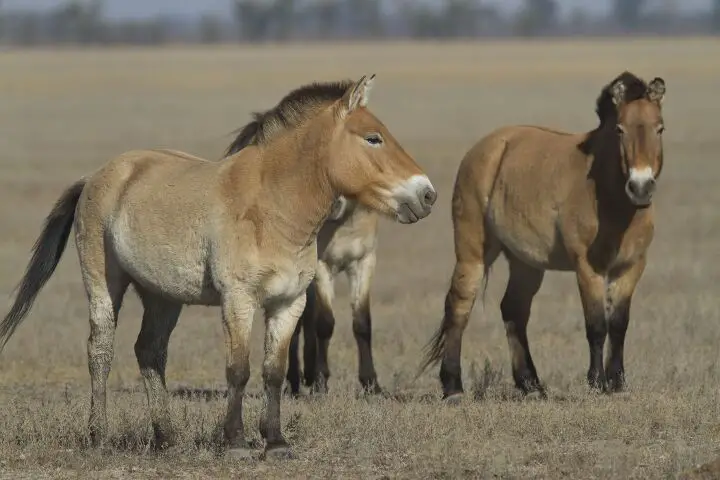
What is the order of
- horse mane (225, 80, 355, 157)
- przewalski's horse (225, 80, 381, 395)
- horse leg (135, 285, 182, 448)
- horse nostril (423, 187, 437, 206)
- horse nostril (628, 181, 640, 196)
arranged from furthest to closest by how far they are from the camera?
1. przewalski's horse (225, 80, 381, 395)
2. horse nostril (628, 181, 640, 196)
3. horse leg (135, 285, 182, 448)
4. horse mane (225, 80, 355, 157)
5. horse nostril (423, 187, 437, 206)

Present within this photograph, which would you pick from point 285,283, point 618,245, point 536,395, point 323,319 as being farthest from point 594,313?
point 285,283

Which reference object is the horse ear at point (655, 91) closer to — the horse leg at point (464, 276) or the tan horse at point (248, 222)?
the horse leg at point (464, 276)

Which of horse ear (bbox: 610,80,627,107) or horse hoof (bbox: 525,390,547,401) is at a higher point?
horse ear (bbox: 610,80,627,107)

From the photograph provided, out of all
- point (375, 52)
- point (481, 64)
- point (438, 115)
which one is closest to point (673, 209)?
point (438, 115)

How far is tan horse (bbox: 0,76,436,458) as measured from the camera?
6957mm

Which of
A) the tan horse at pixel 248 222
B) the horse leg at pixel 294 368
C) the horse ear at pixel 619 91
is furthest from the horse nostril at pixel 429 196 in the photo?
the horse leg at pixel 294 368

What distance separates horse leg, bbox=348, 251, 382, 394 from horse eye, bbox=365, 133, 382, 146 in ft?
11.0

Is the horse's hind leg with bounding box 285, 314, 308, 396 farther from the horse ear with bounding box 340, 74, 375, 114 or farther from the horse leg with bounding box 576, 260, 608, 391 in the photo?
the horse ear with bounding box 340, 74, 375, 114

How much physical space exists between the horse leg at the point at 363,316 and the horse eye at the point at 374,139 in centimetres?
334

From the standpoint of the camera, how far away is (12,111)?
43.3 metres

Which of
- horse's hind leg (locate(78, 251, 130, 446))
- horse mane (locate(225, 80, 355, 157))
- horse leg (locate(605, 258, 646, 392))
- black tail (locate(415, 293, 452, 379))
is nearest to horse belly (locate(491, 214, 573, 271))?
horse leg (locate(605, 258, 646, 392))

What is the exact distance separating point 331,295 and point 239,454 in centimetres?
362

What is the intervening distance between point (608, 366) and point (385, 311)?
5.04m

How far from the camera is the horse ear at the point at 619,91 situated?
9016 millimetres
